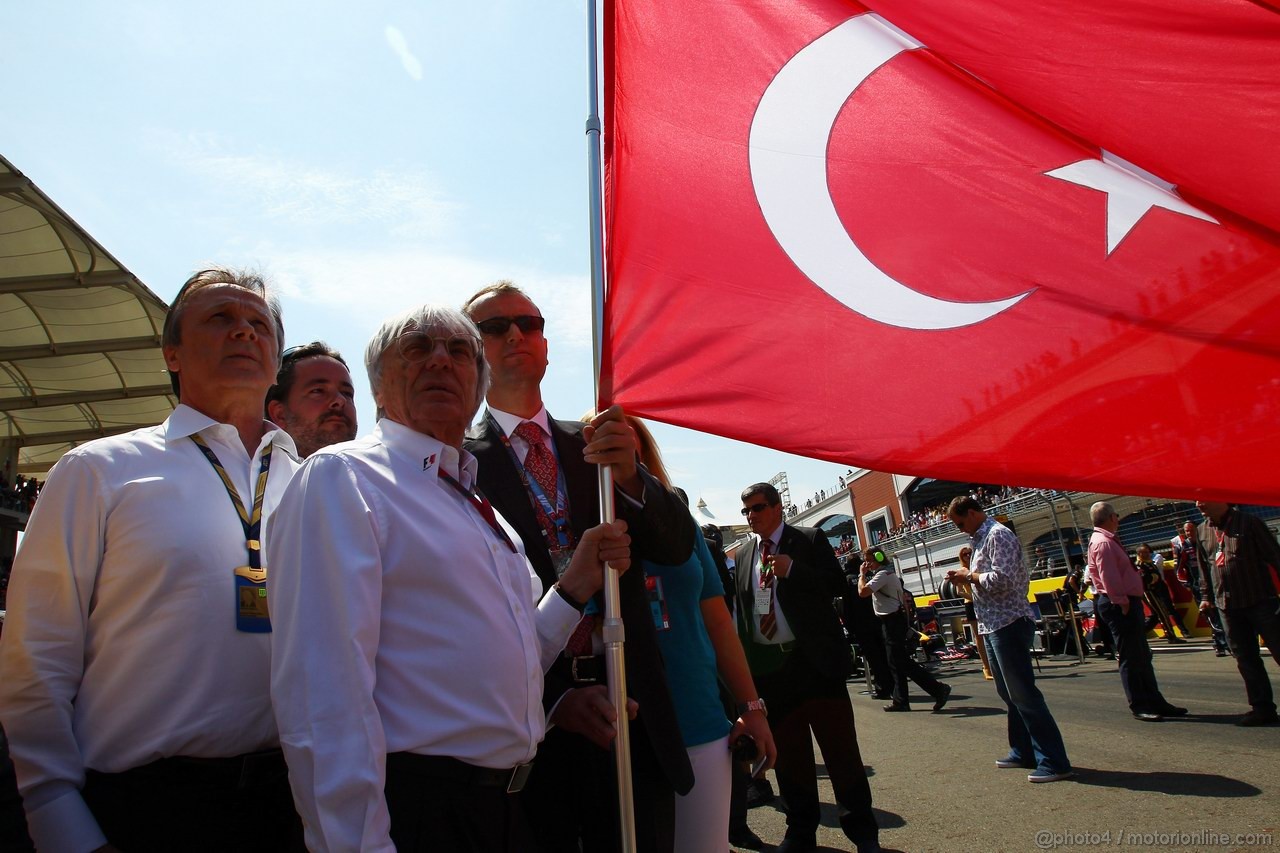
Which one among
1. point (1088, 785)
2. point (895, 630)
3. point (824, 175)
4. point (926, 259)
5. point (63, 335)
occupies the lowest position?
point (1088, 785)

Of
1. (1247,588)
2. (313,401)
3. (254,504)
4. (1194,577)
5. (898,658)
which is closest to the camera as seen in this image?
(254,504)

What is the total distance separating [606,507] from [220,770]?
3.17 ft

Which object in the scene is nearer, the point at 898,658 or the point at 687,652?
the point at 687,652

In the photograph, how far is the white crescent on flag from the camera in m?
2.49

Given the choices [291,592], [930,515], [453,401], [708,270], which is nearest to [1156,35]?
[708,270]

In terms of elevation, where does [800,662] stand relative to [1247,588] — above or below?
below

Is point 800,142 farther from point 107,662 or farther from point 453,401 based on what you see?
point 107,662

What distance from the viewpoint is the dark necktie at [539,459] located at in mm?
2348

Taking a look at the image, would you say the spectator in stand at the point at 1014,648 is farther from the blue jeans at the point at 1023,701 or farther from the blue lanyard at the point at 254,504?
the blue lanyard at the point at 254,504

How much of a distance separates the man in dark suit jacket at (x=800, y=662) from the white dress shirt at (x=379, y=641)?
10.0 feet

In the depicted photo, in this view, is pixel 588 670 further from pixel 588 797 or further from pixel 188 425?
pixel 188 425

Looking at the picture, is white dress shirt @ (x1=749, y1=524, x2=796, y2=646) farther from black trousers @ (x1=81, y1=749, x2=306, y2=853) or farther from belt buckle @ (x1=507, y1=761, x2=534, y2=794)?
black trousers @ (x1=81, y1=749, x2=306, y2=853)

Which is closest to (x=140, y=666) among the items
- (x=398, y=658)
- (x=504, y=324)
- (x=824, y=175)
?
(x=398, y=658)

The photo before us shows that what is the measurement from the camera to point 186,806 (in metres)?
1.54
